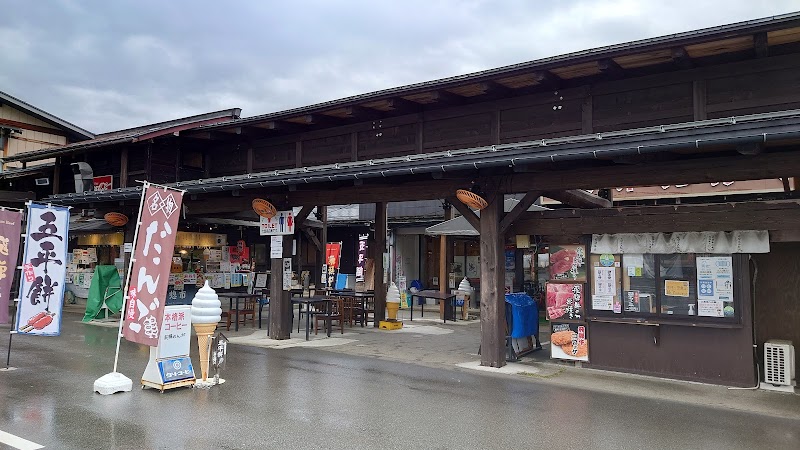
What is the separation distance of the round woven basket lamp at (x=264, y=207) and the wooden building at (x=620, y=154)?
0.66 m

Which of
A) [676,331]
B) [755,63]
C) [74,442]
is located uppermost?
[755,63]

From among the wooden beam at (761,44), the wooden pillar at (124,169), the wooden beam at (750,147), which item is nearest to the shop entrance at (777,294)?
the wooden beam at (750,147)

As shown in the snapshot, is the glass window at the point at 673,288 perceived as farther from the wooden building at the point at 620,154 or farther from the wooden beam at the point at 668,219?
the wooden beam at the point at 668,219

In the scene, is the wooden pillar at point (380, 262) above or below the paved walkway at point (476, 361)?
above

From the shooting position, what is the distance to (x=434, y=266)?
74.7 feet

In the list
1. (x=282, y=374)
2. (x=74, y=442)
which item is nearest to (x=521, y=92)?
(x=282, y=374)

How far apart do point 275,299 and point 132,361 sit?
3689mm

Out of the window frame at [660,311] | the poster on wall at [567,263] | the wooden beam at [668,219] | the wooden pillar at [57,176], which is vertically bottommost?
the window frame at [660,311]

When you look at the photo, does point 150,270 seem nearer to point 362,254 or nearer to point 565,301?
point 565,301

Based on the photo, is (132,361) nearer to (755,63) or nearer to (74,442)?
(74,442)

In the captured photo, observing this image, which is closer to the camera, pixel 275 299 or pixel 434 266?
pixel 275 299

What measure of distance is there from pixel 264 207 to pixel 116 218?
601 centimetres

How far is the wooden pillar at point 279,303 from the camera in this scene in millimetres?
12742

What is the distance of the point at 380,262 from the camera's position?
51.2ft
